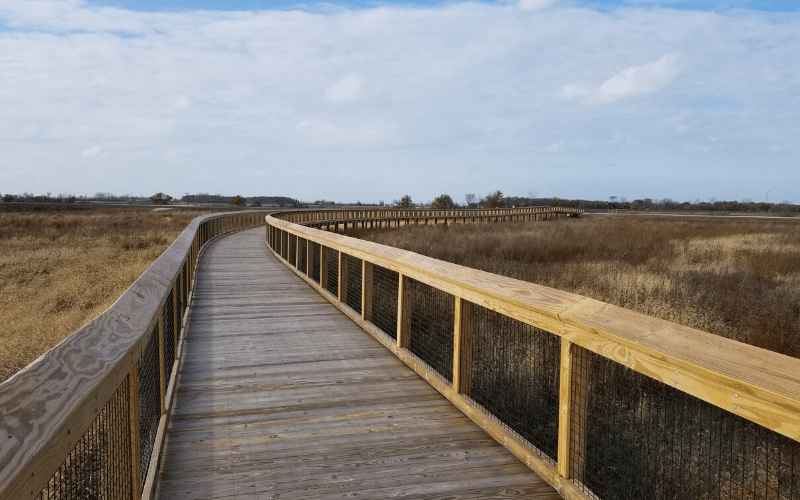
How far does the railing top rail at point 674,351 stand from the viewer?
6.05ft

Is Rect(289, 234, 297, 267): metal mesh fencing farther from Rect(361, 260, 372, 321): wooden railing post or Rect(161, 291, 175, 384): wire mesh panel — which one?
Rect(161, 291, 175, 384): wire mesh panel

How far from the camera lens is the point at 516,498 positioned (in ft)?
10.2

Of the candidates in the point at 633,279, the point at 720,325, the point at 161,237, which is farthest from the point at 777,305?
the point at 161,237

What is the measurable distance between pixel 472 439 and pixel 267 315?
4805 mm

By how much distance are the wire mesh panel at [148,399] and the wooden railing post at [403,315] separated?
2319 millimetres

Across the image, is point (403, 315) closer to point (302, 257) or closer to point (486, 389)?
point (486, 389)

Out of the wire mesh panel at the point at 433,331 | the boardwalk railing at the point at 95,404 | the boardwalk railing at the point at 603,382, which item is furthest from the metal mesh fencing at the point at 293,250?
the boardwalk railing at the point at 95,404

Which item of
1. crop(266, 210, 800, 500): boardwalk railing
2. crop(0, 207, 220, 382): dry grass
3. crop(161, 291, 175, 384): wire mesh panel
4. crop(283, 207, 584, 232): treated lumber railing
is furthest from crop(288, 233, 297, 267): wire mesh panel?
crop(283, 207, 584, 232): treated lumber railing

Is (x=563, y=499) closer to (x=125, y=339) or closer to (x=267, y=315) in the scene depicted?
(x=125, y=339)

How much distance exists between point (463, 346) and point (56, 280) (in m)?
15.7

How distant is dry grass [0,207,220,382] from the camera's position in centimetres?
1004

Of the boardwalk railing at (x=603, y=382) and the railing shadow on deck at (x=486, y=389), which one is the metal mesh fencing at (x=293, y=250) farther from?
the railing shadow on deck at (x=486, y=389)

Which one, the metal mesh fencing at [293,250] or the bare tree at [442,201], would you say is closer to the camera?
the metal mesh fencing at [293,250]

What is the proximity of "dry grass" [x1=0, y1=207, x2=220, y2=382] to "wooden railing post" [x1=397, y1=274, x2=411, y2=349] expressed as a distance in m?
6.21
